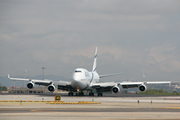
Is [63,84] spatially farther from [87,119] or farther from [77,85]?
[87,119]

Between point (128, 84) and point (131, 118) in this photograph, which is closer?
point (131, 118)

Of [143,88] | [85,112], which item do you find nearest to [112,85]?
[143,88]

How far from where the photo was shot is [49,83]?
203 feet

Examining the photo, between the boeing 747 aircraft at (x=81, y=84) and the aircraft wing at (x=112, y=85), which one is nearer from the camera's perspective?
the boeing 747 aircraft at (x=81, y=84)

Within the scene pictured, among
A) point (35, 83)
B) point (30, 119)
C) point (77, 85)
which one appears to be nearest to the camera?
point (30, 119)

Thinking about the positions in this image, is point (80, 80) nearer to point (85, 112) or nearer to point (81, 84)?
point (81, 84)

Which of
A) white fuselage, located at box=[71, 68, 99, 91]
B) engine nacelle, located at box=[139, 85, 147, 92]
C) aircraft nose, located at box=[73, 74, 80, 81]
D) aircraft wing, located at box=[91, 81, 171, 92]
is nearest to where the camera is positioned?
aircraft nose, located at box=[73, 74, 80, 81]

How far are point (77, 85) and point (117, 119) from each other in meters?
39.9

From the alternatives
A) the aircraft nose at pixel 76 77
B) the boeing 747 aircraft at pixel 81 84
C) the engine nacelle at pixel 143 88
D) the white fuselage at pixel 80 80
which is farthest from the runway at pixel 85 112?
the engine nacelle at pixel 143 88

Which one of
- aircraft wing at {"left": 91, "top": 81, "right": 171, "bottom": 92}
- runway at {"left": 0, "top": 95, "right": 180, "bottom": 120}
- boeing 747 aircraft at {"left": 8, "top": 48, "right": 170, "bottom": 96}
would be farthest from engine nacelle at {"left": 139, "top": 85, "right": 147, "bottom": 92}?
runway at {"left": 0, "top": 95, "right": 180, "bottom": 120}

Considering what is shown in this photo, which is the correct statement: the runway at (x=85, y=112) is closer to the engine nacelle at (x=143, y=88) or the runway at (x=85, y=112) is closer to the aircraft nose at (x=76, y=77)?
the aircraft nose at (x=76, y=77)

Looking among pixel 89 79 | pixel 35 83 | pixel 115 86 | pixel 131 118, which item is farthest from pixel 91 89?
pixel 131 118

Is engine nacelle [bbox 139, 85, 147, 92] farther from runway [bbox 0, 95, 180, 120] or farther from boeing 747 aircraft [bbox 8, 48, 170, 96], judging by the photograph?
runway [bbox 0, 95, 180, 120]

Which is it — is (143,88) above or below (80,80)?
below
